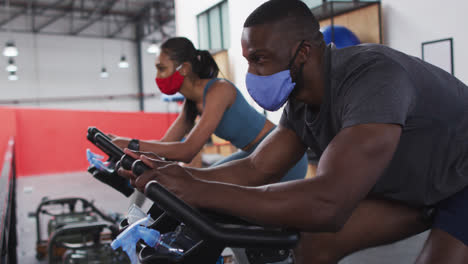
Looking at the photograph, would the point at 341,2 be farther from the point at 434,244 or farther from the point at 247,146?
the point at 434,244

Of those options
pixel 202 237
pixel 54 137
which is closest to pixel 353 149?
pixel 202 237

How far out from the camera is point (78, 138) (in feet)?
31.3

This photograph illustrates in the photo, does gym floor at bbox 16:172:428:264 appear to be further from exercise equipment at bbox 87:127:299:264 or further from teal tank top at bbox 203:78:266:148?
exercise equipment at bbox 87:127:299:264

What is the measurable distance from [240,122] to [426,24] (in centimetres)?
274

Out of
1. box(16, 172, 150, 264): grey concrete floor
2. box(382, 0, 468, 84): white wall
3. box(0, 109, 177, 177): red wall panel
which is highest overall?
box(382, 0, 468, 84): white wall

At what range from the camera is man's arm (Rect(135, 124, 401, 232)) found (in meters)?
0.82

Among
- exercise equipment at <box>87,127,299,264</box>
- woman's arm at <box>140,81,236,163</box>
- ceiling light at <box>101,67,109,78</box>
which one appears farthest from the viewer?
ceiling light at <box>101,67,109,78</box>

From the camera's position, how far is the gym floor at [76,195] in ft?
4.61

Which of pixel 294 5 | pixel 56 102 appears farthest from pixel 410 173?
pixel 56 102

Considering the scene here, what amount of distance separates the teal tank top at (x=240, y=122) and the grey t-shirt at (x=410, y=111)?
3.07 feet

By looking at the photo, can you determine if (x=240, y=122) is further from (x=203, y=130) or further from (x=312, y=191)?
(x=312, y=191)

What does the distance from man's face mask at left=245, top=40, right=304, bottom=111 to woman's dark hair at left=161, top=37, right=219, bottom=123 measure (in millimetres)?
1155

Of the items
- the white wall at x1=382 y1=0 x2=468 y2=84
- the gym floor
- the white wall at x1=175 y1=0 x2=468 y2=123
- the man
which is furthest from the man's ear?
the white wall at x1=382 y1=0 x2=468 y2=84

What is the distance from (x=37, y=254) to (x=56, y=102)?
45.6 feet
